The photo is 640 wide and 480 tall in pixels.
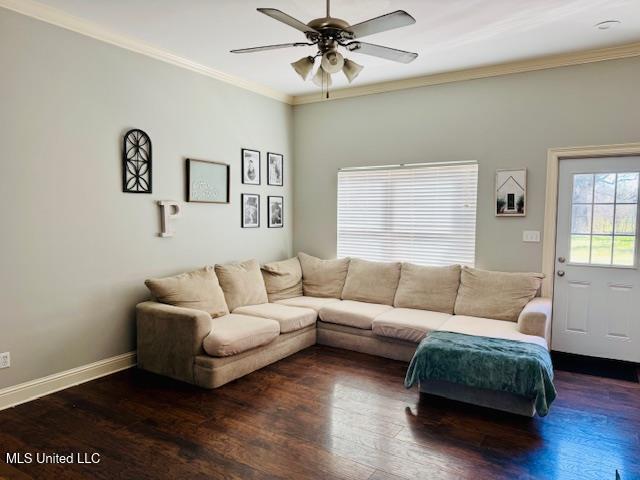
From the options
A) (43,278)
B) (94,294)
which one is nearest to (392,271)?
(94,294)

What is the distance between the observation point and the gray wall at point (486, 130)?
13.4 ft

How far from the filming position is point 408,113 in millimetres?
5078

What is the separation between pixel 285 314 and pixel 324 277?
110 cm

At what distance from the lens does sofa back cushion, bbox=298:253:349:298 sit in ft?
17.3

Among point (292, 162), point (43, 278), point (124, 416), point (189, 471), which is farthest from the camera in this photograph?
point (292, 162)

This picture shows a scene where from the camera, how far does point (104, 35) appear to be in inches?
145

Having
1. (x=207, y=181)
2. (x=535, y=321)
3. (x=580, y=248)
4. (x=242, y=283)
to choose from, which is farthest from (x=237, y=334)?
(x=580, y=248)

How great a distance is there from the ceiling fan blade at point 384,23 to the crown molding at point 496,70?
2.47 metres

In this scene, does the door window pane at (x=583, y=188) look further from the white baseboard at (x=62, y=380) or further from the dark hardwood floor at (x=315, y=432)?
the white baseboard at (x=62, y=380)

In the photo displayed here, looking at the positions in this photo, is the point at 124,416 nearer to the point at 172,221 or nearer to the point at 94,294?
the point at 94,294

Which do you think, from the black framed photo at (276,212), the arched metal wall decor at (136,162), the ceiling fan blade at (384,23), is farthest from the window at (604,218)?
the arched metal wall decor at (136,162)

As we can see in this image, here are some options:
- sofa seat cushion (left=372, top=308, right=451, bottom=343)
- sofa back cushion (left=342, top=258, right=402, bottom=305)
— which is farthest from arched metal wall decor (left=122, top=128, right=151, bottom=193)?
sofa seat cushion (left=372, top=308, right=451, bottom=343)

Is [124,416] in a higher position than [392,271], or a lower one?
lower

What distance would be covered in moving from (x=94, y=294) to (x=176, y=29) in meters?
2.30
